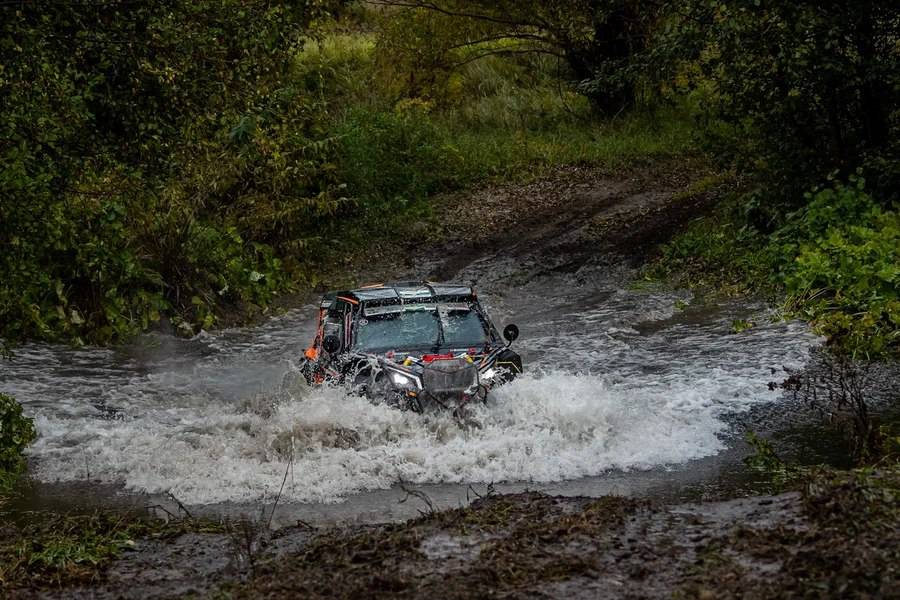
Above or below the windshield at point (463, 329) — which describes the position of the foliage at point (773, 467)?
below

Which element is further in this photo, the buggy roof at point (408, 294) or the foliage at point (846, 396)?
the buggy roof at point (408, 294)

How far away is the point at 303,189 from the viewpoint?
2516 cm

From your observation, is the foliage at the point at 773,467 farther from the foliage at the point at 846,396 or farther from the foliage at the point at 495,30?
the foliage at the point at 495,30

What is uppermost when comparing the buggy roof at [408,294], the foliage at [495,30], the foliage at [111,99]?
the foliage at [495,30]

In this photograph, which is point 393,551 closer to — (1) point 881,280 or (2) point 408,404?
(2) point 408,404

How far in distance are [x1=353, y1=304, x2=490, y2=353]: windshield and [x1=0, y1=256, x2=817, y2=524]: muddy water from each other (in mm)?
773

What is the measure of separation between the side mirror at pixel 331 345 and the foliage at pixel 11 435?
145 inches

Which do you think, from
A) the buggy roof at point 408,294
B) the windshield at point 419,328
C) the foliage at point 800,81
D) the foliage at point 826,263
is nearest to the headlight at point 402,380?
the windshield at point 419,328

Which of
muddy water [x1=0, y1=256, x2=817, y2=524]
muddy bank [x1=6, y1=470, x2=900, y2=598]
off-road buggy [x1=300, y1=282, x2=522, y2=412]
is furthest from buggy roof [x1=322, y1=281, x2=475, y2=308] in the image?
muddy bank [x1=6, y1=470, x2=900, y2=598]

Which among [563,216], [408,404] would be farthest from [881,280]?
[563,216]

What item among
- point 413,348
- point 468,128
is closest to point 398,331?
point 413,348

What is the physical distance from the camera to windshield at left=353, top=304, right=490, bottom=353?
12.5 m

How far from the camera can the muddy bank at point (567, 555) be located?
6016mm

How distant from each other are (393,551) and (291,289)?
52.2ft
